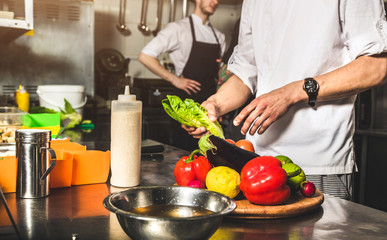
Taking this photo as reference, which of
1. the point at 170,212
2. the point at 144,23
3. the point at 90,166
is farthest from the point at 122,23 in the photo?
the point at 170,212

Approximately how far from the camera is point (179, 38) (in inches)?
144

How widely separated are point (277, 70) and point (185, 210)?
1017 mm

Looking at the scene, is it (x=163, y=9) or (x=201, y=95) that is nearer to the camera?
(x=201, y=95)

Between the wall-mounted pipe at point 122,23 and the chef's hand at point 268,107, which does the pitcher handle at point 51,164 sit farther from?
the wall-mounted pipe at point 122,23

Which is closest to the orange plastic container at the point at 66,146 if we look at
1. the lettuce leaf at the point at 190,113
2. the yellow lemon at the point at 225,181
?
the lettuce leaf at the point at 190,113

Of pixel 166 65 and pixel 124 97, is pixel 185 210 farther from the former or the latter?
pixel 166 65

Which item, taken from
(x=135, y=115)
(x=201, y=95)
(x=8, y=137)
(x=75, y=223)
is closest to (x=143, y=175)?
(x=135, y=115)

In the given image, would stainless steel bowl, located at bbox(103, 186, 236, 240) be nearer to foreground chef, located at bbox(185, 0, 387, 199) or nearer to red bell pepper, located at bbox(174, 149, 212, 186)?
red bell pepper, located at bbox(174, 149, 212, 186)

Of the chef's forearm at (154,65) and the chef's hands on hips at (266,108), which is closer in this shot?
the chef's hands on hips at (266,108)

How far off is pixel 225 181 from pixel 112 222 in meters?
0.28

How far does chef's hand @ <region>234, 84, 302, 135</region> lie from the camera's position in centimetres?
140

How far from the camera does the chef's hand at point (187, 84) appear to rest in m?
3.64

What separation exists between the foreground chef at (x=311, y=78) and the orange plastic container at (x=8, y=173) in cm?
61

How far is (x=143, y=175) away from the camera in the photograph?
1.40 metres
